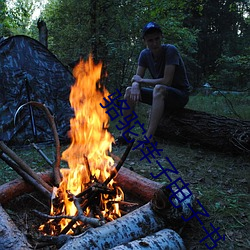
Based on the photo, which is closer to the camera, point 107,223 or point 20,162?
point 107,223

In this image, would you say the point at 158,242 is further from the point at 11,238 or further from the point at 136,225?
the point at 11,238

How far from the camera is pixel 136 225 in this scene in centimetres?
190

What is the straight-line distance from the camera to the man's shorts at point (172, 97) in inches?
161

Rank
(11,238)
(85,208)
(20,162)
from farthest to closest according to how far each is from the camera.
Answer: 1. (20,162)
2. (85,208)
3. (11,238)

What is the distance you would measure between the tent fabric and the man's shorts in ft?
6.17

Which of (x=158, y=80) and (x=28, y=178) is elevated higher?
(x=158, y=80)

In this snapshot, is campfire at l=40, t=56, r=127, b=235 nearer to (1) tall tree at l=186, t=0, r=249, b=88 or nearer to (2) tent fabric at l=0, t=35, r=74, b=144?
(2) tent fabric at l=0, t=35, r=74, b=144

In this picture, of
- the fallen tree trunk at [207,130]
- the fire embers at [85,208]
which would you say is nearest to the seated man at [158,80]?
the fallen tree trunk at [207,130]

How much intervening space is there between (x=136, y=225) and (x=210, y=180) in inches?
60.6

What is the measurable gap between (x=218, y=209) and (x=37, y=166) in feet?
8.38

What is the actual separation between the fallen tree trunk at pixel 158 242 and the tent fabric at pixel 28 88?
3.65m

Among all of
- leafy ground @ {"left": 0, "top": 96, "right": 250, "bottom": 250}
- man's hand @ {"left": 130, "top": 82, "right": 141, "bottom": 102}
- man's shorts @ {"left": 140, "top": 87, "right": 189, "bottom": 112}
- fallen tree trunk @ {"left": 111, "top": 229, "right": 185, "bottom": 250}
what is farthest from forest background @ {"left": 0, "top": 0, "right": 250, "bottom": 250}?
man's hand @ {"left": 130, "top": 82, "right": 141, "bottom": 102}

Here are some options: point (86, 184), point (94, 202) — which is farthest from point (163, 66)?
point (94, 202)

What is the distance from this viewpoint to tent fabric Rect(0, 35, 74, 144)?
473cm
